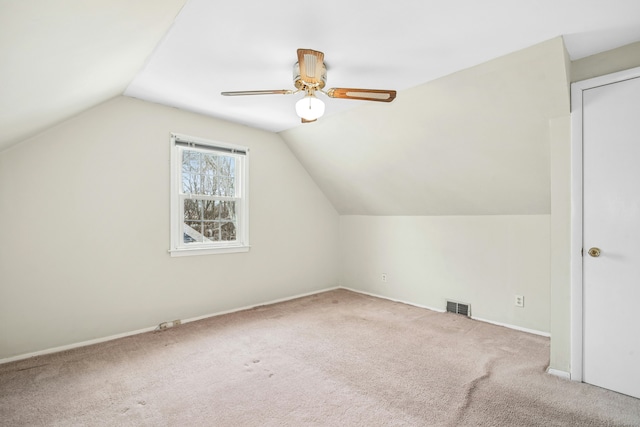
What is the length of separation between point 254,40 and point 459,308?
352 centimetres

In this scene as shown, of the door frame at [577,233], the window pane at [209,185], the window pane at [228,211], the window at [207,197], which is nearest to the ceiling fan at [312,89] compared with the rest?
the door frame at [577,233]

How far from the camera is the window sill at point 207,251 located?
11.1 ft

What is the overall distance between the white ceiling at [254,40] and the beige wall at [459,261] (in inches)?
72.3

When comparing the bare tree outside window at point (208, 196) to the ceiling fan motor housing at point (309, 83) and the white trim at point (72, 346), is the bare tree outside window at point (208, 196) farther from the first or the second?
the ceiling fan motor housing at point (309, 83)

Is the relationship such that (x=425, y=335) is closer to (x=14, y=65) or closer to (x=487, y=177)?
(x=487, y=177)

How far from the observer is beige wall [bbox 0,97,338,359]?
257cm

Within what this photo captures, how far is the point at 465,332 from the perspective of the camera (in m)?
3.21

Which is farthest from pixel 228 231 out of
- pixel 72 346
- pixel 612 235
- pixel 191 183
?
pixel 612 235

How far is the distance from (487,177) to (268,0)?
2.58m

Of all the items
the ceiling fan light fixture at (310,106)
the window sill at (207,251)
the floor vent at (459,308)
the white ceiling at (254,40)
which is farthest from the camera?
the floor vent at (459,308)

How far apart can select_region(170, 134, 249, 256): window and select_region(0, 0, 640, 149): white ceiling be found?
1008 millimetres

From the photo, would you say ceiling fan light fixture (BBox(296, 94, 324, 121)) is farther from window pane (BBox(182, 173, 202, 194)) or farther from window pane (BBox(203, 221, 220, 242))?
window pane (BBox(203, 221, 220, 242))

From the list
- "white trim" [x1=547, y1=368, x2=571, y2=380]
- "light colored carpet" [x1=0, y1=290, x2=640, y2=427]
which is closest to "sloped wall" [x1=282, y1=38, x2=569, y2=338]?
"white trim" [x1=547, y1=368, x2=571, y2=380]

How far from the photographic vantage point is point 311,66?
2.05m
